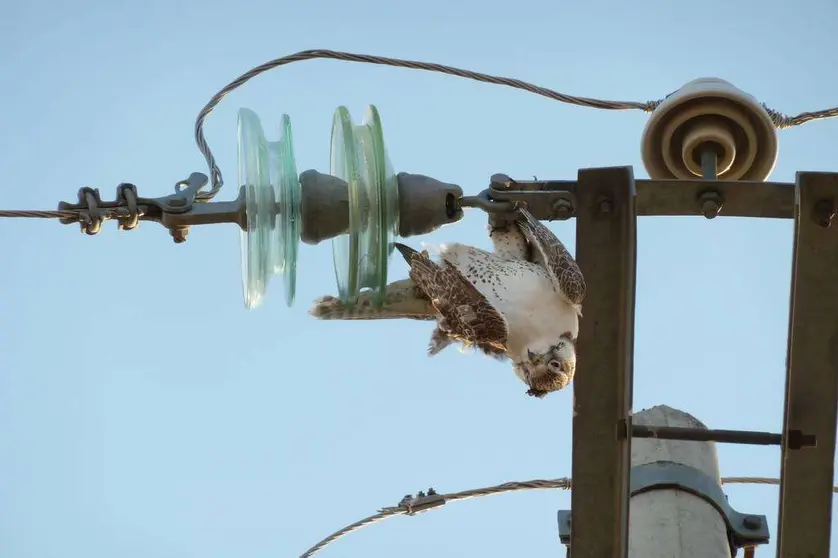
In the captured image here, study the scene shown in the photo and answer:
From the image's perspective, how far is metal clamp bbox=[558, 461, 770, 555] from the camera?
767 centimetres

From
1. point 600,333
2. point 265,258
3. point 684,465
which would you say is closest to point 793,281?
point 600,333

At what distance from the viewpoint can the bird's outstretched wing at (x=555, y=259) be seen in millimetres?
6535

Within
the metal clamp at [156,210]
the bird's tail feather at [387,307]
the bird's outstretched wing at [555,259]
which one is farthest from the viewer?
the bird's tail feather at [387,307]

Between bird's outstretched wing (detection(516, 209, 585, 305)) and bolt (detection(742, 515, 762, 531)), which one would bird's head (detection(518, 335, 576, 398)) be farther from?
bolt (detection(742, 515, 762, 531))

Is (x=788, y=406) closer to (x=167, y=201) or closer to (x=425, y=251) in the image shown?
(x=425, y=251)

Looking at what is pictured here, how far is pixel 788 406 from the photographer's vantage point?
6887 millimetres

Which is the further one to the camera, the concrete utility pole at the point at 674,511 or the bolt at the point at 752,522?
the bolt at the point at 752,522

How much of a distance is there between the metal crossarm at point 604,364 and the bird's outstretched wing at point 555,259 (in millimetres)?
86

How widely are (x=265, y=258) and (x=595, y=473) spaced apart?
1.46 meters

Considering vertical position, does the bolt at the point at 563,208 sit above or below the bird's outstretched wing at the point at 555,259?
above

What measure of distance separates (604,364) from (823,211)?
0.96m

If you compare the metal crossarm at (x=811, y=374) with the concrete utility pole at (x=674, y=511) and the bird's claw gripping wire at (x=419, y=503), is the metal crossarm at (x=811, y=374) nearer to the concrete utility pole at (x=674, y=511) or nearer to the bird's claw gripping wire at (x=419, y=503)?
the concrete utility pole at (x=674, y=511)

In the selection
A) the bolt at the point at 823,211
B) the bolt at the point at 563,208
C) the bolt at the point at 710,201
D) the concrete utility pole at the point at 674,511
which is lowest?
the concrete utility pole at the point at 674,511

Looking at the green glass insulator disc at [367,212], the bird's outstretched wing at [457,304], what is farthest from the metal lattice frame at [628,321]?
the green glass insulator disc at [367,212]
